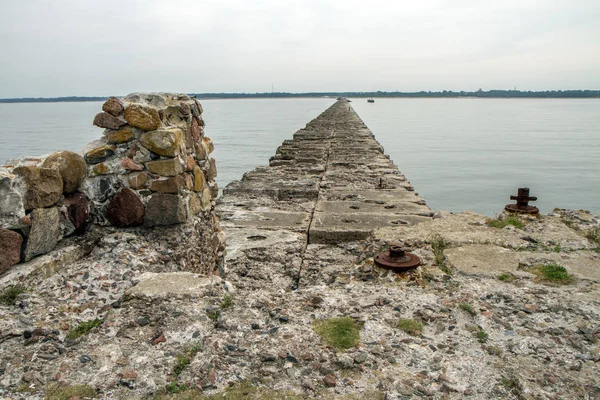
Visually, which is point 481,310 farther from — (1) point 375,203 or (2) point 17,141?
(2) point 17,141

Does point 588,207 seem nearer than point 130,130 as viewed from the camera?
No

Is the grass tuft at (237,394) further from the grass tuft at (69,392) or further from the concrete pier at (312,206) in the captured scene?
the concrete pier at (312,206)

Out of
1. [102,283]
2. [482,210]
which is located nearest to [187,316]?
[102,283]

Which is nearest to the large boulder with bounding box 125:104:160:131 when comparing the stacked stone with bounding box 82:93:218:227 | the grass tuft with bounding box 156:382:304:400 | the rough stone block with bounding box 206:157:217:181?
the stacked stone with bounding box 82:93:218:227

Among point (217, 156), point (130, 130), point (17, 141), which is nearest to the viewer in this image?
point (130, 130)

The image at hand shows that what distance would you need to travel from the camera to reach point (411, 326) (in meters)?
2.57

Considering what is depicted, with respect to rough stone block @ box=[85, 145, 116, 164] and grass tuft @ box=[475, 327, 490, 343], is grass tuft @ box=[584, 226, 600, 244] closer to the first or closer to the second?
grass tuft @ box=[475, 327, 490, 343]

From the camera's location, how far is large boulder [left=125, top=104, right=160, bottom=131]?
336cm

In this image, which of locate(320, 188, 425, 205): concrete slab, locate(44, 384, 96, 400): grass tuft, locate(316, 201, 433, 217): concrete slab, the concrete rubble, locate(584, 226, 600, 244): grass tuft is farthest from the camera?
locate(320, 188, 425, 205): concrete slab

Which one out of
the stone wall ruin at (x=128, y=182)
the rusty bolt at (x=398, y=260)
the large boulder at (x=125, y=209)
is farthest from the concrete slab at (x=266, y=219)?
the large boulder at (x=125, y=209)

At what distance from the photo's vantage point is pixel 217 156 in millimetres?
25641

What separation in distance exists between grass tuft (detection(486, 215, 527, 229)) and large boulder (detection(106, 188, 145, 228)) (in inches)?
122

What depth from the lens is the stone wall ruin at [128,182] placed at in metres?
3.02

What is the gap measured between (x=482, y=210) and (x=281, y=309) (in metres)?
12.4
